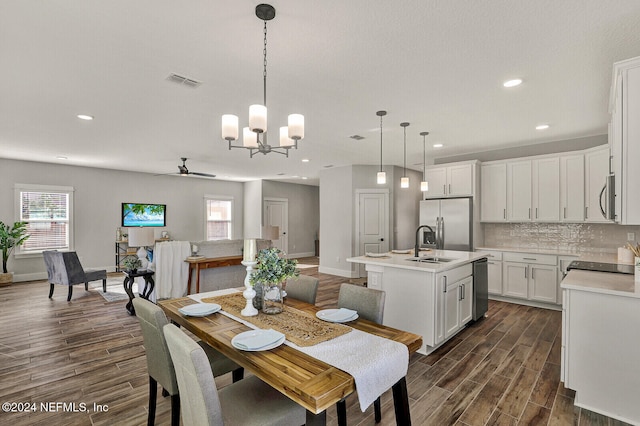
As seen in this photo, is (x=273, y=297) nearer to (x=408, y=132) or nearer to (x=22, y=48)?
(x=22, y=48)

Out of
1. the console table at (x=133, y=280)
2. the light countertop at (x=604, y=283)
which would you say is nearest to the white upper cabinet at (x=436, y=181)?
the light countertop at (x=604, y=283)

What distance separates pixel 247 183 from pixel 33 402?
8.66 m

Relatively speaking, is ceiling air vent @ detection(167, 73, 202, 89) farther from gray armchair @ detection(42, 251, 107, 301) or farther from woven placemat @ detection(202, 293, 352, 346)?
gray armchair @ detection(42, 251, 107, 301)

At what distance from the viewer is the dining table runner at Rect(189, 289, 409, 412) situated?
52.0 inches

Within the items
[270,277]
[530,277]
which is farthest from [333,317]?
[530,277]

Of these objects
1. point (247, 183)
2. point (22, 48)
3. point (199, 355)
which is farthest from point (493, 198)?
point (247, 183)

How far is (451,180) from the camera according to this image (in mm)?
5773

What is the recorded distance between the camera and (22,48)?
2.33m

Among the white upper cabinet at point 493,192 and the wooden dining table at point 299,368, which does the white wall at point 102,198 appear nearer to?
the wooden dining table at point 299,368

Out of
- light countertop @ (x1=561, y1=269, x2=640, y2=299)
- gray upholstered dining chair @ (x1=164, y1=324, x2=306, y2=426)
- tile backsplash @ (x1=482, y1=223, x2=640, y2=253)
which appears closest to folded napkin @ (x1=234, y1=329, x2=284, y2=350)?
gray upholstered dining chair @ (x1=164, y1=324, x2=306, y2=426)

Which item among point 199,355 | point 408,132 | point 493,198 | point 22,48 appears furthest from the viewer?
point 493,198

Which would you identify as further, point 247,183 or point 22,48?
point 247,183

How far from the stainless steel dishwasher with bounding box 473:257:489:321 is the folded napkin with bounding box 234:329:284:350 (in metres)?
3.13

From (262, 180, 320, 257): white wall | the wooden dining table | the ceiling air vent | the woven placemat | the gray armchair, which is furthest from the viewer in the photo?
(262, 180, 320, 257): white wall
